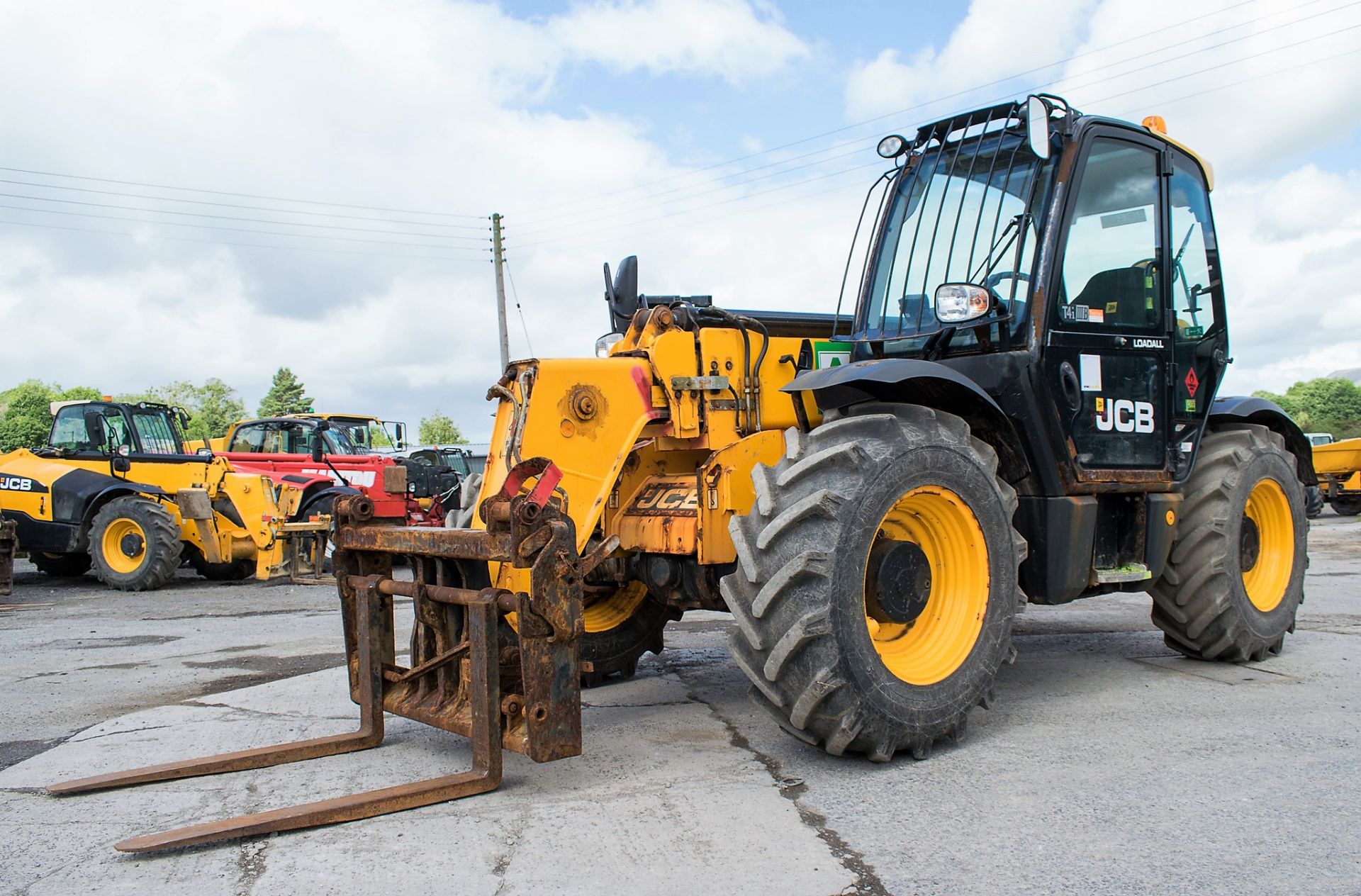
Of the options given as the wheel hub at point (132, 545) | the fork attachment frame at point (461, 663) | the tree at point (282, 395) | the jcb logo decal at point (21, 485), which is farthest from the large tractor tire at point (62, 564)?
the tree at point (282, 395)

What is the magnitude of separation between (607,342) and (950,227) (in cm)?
196

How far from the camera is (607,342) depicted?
5.88 meters

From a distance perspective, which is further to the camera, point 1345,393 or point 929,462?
point 1345,393

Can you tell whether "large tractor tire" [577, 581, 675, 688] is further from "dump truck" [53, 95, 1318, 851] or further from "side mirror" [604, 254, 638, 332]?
"side mirror" [604, 254, 638, 332]

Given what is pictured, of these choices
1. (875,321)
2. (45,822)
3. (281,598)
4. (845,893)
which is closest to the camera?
(845,893)

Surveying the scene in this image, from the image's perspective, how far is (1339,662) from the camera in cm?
614

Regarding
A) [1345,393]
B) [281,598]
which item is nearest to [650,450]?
[281,598]

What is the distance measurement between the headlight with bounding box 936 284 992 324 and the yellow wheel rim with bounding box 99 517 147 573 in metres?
11.1

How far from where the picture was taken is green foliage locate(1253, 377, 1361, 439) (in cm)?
5762

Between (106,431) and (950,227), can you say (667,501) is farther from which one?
(106,431)

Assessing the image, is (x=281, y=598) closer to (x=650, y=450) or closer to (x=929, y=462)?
(x=650, y=450)

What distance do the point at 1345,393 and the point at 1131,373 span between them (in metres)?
65.1

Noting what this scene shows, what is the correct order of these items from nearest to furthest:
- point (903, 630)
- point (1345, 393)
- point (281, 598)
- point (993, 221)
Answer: point (903, 630), point (993, 221), point (281, 598), point (1345, 393)

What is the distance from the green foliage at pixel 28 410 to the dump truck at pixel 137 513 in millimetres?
31044
